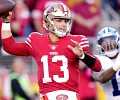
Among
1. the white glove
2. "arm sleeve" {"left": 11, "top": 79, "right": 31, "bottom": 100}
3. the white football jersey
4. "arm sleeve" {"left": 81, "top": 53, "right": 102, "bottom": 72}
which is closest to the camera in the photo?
"arm sleeve" {"left": 81, "top": 53, "right": 102, "bottom": 72}

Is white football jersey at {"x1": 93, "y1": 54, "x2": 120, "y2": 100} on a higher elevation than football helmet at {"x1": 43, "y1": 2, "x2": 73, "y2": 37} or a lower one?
lower

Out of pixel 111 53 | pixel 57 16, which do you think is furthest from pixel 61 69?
pixel 111 53

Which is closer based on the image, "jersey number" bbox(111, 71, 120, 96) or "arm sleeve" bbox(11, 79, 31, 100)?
"jersey number" bbox(111, 71, 120, 96)

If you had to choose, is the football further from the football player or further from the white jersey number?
the white jersey number

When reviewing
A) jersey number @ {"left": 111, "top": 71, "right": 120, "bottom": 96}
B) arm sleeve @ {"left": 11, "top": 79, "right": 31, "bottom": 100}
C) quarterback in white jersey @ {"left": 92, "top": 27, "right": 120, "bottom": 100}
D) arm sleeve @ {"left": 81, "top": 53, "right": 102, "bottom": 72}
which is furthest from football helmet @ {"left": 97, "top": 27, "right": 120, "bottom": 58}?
arm sleeve @ {"left": 11, "top": 79, "right": 31, "bottom": 100}

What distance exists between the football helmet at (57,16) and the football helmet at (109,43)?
2.89 feet

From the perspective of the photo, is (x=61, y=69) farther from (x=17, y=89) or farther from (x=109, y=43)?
(x=17, y=89)

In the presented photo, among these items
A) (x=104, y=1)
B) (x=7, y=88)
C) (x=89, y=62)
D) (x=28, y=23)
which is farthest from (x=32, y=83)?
(x=89, y=62)

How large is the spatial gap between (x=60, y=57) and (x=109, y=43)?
1038mm

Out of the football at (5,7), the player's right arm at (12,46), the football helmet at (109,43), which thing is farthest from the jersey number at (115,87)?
the football at (5,7)

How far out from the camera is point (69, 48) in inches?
249

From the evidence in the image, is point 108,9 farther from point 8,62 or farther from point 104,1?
point 8,62

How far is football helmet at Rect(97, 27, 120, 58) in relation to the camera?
719 centimetres

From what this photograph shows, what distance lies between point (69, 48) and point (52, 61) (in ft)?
0.69
